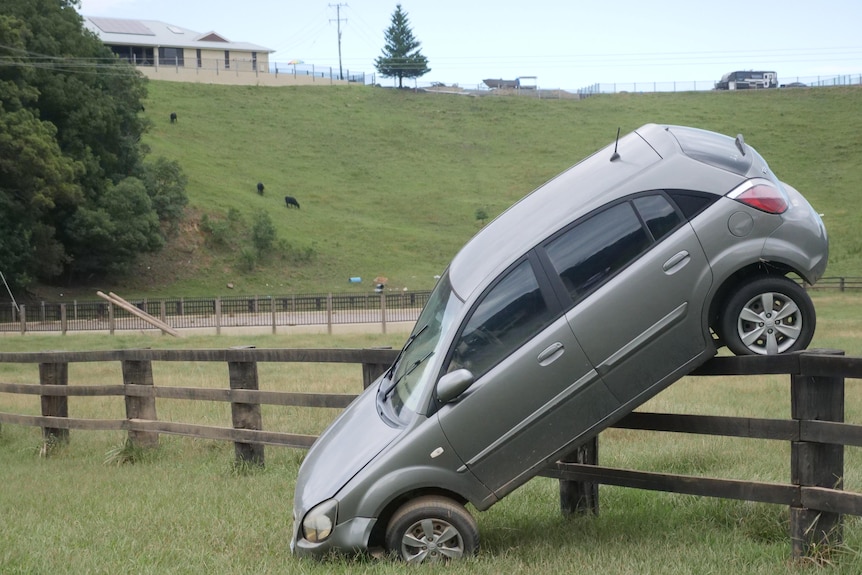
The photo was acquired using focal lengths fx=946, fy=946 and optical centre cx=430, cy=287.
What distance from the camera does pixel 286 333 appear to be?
3328 cm

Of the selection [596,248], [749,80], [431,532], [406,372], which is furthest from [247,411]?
[749,80]

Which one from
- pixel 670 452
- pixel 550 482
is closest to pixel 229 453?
pixel 550 482

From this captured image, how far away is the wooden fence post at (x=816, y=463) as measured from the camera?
5.08 metres

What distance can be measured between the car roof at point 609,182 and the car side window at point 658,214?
0.07 meters

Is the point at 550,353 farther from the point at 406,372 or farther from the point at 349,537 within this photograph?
the point at 349,537

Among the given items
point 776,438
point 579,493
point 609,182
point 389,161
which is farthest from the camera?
point 389,161

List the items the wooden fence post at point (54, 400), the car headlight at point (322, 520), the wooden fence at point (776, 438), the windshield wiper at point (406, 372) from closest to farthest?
the wooden fence at point (776, 438), the car headlight at point (322, 520), the windshield wiper at point (406, 372), the wooden fence post at point (54, 400)

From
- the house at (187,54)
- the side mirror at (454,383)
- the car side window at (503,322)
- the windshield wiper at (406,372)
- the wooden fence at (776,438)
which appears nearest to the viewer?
the wooden fence at (776,438)

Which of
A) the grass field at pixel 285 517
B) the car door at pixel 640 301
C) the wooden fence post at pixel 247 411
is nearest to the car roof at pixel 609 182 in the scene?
the car door at pixel 640 301

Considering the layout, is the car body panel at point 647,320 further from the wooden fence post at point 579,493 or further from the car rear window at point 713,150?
the wooden fence post at point 579,493

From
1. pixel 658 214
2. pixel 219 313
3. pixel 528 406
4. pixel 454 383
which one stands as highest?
pixel 658 214

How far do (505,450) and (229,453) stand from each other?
17.2ft

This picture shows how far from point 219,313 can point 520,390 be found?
30436 millimetres

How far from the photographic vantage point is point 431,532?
18.1ft
